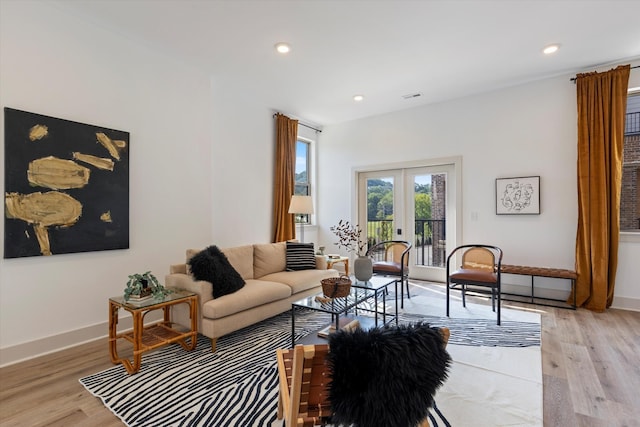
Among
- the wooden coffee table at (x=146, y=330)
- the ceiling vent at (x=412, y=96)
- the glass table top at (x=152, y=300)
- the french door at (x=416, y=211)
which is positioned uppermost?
the ceiling vent at (x=412, y=96)

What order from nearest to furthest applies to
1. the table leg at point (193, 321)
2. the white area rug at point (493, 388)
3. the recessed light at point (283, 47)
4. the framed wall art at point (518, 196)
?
the white area rug at point (493, 388) → the table leg at point (193, 321) → the recessed light at point (283, 47) → the framed wall art at point (518, 196)

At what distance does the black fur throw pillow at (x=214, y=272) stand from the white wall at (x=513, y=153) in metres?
3.69

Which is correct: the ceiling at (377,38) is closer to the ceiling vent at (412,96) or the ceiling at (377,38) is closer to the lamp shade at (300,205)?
the ceiling vent at (412,96)

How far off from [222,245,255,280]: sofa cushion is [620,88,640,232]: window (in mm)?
4687

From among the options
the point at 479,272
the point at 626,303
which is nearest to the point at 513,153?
the point at 479,272

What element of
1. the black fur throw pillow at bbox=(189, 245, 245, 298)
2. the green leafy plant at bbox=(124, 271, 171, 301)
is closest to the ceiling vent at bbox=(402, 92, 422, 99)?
the black fur throw pillow at bbox=(189, 245, 245, 298)

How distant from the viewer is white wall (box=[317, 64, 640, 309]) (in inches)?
163

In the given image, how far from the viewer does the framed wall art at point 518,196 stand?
434 centimetres

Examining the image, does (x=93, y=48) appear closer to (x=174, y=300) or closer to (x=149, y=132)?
(x=149, y=132)

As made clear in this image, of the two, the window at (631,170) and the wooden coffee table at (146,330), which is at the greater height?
the window at (631,170)

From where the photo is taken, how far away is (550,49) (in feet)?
11.5

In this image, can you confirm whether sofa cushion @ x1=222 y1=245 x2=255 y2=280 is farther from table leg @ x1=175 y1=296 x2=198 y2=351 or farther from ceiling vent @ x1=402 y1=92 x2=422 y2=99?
ceiling vent @ x1=402 y1=92 x2=422 y2=99

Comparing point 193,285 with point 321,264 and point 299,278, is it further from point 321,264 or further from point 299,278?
point 321,264

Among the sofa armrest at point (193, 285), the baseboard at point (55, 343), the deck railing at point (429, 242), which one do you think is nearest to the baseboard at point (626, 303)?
the deck railing at point (429, 242)
